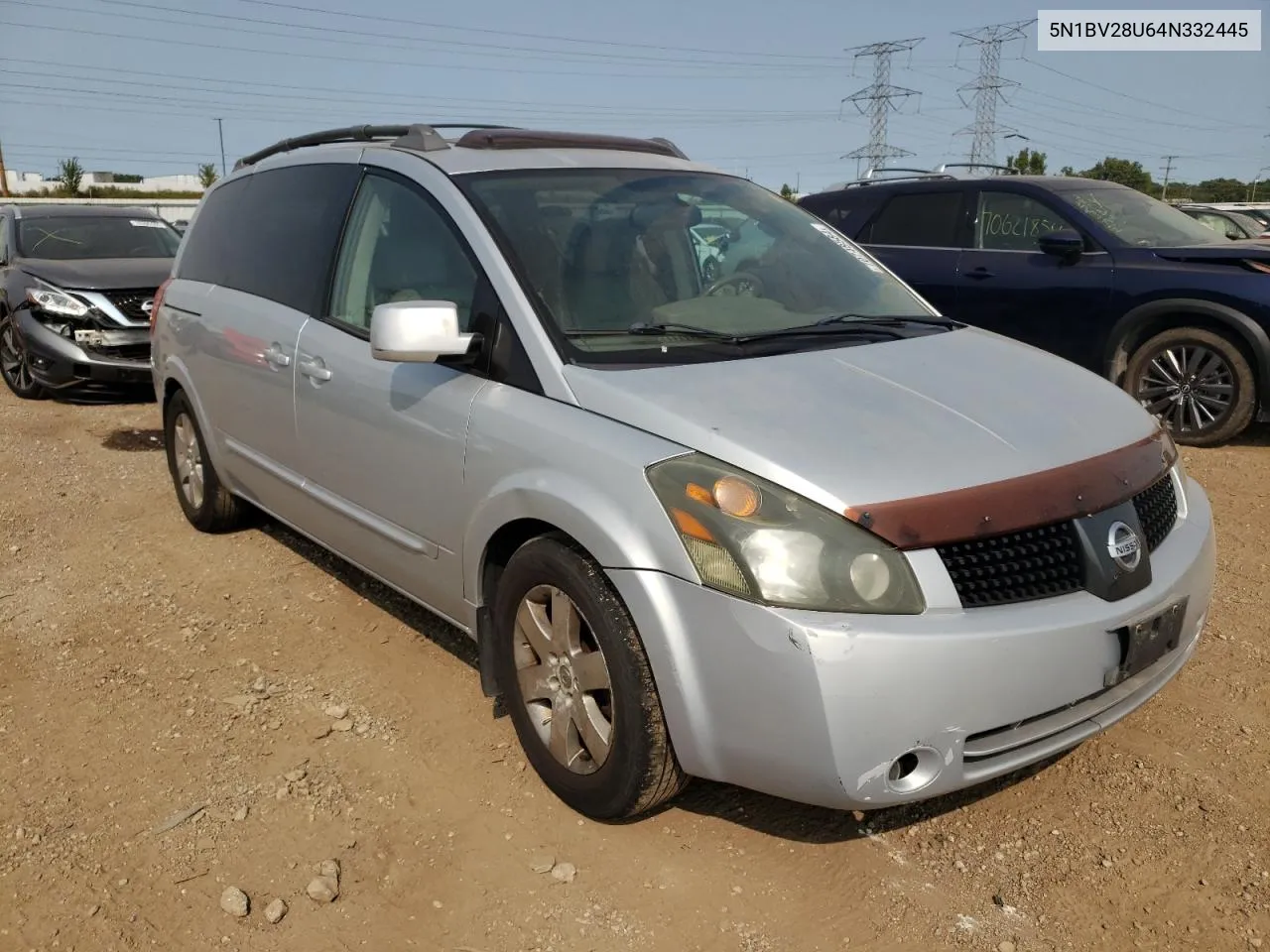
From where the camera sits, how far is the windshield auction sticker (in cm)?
398

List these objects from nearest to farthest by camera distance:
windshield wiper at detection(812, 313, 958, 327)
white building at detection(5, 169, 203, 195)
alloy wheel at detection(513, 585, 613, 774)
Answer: alloy wheel at detection(513, 585, 613, 774) < windshield wiper at detection(812, 313, 958, 327) < white building at detection(5, 169, 203, 195)

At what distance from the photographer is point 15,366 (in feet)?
31.1

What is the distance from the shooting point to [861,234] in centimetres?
853

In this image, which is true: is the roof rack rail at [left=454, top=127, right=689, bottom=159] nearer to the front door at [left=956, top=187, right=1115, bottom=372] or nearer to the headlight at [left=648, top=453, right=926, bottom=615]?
the headlight at [left=648, top=453, right=926, bottom=615]

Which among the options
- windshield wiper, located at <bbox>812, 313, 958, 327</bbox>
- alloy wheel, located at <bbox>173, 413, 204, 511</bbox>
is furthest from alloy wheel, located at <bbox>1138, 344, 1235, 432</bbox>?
alloy wheel, located at <bbox>173, 413, 204, 511</bbox>

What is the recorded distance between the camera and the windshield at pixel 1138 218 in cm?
735

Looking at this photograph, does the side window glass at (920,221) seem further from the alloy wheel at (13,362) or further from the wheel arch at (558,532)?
the alloy wheel at (13,362)

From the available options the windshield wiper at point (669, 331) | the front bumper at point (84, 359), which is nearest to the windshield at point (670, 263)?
the windshield wiper at point (669, 331)

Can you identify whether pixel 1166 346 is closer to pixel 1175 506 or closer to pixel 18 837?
pixel 1175 506

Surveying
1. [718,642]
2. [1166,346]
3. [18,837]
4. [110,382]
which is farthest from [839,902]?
[110,382]

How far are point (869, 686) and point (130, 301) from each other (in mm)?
8344

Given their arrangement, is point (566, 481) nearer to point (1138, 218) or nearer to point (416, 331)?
point (416, 331)

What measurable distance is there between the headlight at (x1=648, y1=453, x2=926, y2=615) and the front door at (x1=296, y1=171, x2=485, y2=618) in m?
0.96

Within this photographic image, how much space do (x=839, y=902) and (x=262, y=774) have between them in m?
1.71
